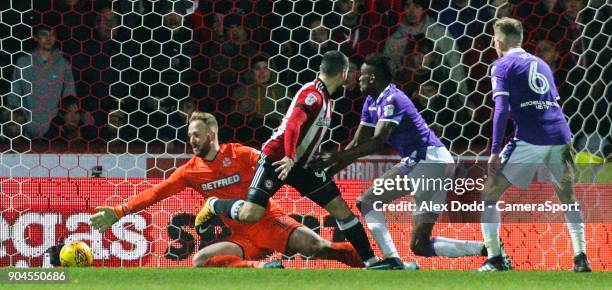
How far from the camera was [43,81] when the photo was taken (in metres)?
10.9

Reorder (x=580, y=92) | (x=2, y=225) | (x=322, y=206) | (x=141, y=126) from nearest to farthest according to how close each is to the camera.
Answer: (x=322, y=206)
(x=2, y=225)
(x=141, y=126)
(x=580, y=92)

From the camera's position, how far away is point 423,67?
11.7 m

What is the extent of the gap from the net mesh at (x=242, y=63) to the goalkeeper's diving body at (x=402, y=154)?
180 centimetres

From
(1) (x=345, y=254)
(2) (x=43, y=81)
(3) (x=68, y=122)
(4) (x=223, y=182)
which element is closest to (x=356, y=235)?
(1) (x=345, y=254)

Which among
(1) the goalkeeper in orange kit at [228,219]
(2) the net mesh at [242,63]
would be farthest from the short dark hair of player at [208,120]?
(2) the net mesh at [242,63]

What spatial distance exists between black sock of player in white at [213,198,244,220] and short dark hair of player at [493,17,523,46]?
5.88ft

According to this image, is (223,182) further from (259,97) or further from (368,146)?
(259,97)

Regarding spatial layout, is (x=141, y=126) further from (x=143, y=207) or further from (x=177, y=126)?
(x=143, y=207)

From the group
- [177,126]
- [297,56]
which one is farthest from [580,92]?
[177,126]

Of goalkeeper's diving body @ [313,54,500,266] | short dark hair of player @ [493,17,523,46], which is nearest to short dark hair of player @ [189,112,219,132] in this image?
goalkeeper's diving body @ [313,54,500,266]

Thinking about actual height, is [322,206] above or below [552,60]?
below

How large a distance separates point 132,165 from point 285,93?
1498 mm

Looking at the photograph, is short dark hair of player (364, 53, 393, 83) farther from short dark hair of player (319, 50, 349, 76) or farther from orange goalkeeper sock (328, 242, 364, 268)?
orange goalkeeper sock (328, 242, 364, 268)

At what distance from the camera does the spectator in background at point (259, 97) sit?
36.3 feet
